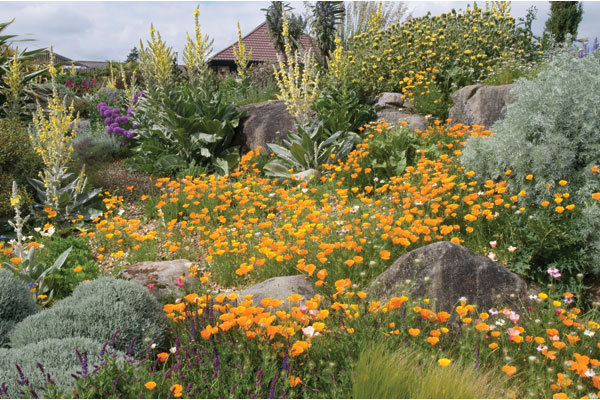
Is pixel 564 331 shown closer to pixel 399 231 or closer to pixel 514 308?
pixel 514 308

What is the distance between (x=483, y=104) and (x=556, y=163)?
3.55 metres

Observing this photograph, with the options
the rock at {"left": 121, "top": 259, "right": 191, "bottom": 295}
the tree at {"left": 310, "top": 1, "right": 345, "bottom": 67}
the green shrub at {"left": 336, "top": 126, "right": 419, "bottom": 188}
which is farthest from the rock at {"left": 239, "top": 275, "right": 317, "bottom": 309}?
the tree at {"left": 310, "top": 1, "right": 345, "bottom": 67}

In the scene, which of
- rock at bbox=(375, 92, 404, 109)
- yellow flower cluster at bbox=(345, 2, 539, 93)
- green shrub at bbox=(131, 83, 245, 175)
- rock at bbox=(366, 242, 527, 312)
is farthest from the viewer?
yellow flower cluster at bbox=(345, 2, 539, 93)

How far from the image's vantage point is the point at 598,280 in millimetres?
4195

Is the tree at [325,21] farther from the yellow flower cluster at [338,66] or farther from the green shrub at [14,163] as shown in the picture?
the green shrub at [14,163]

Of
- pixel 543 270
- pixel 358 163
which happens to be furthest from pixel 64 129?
pixel 543 270

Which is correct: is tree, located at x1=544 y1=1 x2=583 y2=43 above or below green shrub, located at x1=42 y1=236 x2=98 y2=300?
above

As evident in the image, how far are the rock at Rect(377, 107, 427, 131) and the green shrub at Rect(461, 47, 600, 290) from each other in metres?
3.00

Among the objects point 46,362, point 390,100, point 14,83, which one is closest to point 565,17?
point 390,100

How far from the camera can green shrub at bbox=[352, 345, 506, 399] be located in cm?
232

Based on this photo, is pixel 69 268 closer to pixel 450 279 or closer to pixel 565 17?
pixel 450 279

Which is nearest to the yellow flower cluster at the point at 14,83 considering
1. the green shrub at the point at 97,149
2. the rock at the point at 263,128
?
the green shrub at the point at 97,149

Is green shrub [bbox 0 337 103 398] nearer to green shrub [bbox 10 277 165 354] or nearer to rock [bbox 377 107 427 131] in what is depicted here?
green shrub [bbox 10 277 165 354]

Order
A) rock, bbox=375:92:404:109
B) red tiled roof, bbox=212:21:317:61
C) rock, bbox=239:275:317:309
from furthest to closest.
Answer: red tiled roof, bbox=212:21:317:61
rock, bbox=375:92:404:109
rock, bbox=239:275:317:309
